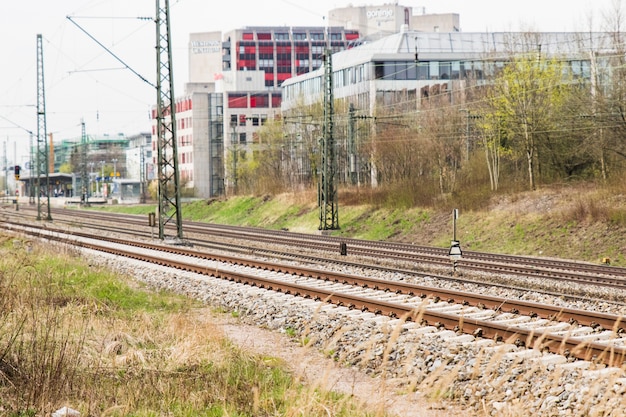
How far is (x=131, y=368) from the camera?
1013cm

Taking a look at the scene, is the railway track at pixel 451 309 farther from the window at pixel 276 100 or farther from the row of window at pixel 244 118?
the window at pixel 276 100

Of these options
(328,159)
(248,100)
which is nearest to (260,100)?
(248,100)

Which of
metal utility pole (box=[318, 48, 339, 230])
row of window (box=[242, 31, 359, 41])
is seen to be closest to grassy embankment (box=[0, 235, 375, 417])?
metal utility pole (box=[318, 48, 339, 230])

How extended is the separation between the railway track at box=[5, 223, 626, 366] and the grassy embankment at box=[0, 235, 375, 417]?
1.57 meters

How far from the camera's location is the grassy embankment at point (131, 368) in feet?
27.1

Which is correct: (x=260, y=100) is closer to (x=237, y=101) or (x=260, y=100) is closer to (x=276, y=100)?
(x=276, y=100)

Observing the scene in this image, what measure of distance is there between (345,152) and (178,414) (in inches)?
2180

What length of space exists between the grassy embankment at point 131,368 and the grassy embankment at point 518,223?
736 inches

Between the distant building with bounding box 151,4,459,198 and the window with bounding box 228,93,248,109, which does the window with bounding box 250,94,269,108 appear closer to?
the distant building with bounding box 151,4,459,198

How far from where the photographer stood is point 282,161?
3169 inches

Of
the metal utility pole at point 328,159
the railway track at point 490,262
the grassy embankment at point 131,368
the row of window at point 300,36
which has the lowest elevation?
the railway track at point 490,262

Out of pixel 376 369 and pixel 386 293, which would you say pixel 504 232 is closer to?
pixel 386 293

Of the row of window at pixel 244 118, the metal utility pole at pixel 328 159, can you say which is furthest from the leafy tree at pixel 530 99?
the row of window at pixel 244 118

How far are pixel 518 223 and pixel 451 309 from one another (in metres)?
21.3
